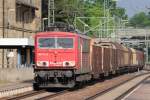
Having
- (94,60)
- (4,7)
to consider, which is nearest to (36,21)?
(4,7)

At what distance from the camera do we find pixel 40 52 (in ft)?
104

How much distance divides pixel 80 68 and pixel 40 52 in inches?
97.3

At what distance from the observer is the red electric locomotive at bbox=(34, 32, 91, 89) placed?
31.2 m

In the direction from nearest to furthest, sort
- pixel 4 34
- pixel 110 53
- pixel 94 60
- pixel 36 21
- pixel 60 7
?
pixel 94 60 → pixel 110 53 → pixel 4 34 → pixel 36 21 → pixel 60 7

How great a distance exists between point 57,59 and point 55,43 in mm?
966

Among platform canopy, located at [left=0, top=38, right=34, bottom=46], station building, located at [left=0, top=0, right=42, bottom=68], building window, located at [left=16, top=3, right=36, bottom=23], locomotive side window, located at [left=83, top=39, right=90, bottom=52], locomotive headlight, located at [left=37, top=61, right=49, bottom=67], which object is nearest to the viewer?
locomotive headlight, located at [left=37, top=61, right=49, bottom=67]

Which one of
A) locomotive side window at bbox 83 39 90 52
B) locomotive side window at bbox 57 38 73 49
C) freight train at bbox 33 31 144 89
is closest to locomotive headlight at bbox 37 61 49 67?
freight train at bbox 33 31 144 89

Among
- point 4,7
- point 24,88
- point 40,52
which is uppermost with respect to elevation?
point 4,7

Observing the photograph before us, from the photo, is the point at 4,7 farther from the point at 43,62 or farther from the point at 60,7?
the point at 60,7

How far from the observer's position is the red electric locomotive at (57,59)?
31.2m

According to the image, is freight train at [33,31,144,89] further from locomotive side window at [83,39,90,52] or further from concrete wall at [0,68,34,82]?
concrete wall at [0,68,34,82]

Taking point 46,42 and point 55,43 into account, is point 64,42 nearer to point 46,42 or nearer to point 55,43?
point 55,43

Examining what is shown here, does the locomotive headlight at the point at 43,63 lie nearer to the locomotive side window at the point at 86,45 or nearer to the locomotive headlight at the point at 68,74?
the locomotive headlight at the point at 68,74

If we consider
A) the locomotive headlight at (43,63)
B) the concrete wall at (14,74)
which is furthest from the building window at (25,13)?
the locomotive headlight at (43,63)
